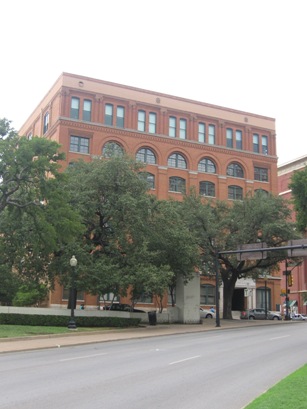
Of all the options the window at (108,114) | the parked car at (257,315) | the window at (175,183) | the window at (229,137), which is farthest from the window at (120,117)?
the parked car at (257,315)

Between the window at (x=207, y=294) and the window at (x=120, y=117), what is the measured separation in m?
21.1

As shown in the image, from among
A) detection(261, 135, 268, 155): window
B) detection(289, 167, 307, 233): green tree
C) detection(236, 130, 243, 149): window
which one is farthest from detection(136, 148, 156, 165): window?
detection(289, 167, 307, 233): green tree

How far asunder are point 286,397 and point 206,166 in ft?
178

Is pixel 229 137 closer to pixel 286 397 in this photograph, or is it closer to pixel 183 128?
pixel 183 128

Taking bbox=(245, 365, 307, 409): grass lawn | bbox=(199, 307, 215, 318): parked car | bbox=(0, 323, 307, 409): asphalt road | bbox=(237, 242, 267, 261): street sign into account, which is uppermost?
bbox=(237, 242, 267, 261): street sign

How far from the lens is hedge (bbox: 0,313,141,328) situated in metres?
29.2

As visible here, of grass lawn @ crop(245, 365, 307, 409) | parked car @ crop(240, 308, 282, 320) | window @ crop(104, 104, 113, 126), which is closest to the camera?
grass lawn @ crop(245, 365, 307, 409)

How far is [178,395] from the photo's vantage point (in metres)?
9.76

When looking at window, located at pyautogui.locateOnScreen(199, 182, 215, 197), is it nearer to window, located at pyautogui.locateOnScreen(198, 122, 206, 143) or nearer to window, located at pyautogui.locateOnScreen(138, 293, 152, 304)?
window, located at pyautogui.locateOnScreen(198, 122, 206, 143)

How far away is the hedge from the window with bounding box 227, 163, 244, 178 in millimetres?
34507

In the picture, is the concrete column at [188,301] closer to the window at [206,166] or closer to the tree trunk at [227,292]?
the tree trunk at [227,292]

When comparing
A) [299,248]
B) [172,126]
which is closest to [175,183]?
[172,126]

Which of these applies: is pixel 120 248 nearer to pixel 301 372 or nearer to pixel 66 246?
pixel 66 246

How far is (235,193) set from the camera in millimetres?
62906
